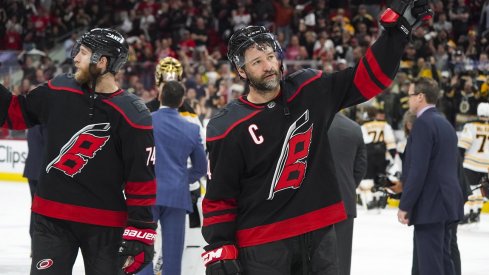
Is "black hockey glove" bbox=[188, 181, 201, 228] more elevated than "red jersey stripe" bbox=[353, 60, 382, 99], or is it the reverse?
"red jersey stripe" bbox=[353, 60, 382, 99]

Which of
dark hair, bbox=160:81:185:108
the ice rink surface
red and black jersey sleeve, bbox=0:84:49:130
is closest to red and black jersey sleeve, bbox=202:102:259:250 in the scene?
red and black jersey sleeve, bbox=0:84:49:130

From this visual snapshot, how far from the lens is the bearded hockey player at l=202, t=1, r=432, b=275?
3.73 m

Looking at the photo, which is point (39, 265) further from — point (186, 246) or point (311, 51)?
point (311, 51)

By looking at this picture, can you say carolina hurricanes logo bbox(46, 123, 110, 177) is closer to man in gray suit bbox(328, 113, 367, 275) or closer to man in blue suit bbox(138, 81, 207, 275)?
man in gray suit bbox(328, 113, 367, 275)

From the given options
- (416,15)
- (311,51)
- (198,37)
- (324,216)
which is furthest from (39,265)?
(198,37)

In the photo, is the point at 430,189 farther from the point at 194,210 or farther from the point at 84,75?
the point at 84,75

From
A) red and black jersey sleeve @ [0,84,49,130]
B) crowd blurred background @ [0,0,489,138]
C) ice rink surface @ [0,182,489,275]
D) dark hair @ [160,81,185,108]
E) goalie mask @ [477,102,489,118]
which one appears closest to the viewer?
red and black jersey sleeve @ [0,84,49,130]

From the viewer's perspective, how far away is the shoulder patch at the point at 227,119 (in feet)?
12.4

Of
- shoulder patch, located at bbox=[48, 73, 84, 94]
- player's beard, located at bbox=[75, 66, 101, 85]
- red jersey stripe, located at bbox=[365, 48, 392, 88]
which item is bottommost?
shoulder patch, located at bbox=[48, 73, 84, 94]

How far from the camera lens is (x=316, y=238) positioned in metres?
3.76

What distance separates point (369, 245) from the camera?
9789mm

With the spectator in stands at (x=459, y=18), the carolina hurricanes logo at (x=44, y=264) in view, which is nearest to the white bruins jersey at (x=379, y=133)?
the spectator in stands at (x=459, y=18)

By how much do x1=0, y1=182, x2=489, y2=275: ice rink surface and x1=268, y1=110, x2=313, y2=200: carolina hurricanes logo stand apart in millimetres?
3181

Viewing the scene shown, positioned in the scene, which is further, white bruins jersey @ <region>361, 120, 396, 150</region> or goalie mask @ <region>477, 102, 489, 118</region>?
white bruins jersey @ <region>361, 120, 396, 150</region>
